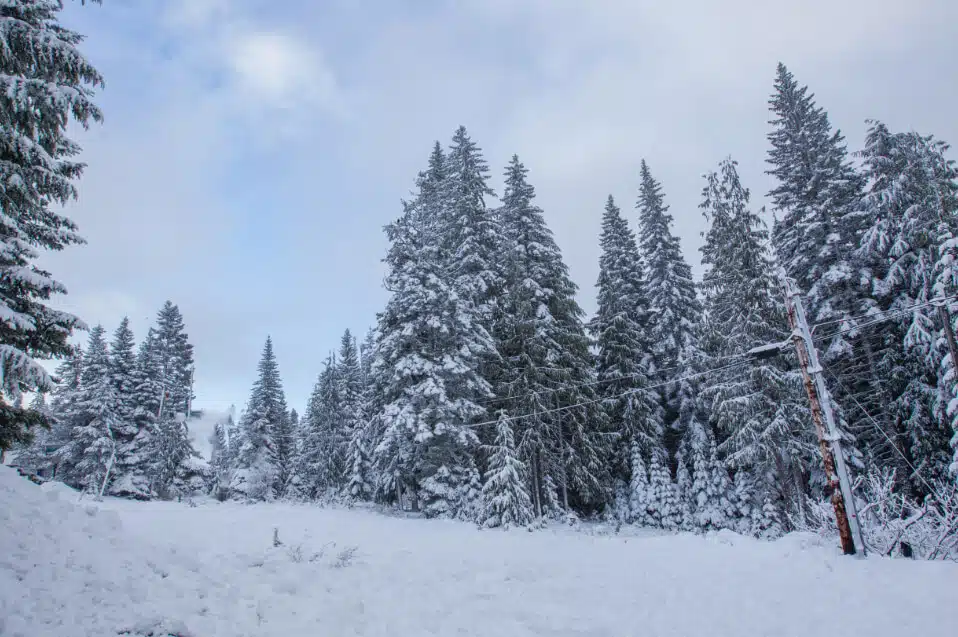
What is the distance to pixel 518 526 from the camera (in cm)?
1811

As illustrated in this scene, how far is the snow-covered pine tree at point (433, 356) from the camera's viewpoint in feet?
66.2

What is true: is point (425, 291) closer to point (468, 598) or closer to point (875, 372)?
point (468, 598)

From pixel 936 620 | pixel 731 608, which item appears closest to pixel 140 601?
pixel 731 608

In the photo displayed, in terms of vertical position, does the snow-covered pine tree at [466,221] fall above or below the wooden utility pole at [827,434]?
above

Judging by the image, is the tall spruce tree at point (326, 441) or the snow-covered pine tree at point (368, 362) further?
the tall spruce tree at point (326, 441)

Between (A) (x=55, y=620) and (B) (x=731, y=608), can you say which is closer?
(A) (x=55, y=620)

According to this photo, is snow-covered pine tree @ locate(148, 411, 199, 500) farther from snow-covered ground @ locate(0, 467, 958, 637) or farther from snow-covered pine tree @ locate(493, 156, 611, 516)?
snow-covered ground @ locate(0, 467, 958, 637)

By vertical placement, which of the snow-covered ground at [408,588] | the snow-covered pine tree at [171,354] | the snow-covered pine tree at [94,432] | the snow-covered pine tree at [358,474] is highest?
the snow-covered pine tree at [171,354]

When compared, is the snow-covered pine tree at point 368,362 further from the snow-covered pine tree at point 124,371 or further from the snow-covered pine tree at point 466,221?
the snow-covered pine tree at point 124,371

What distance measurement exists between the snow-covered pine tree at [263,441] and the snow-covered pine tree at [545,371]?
75.1 feet

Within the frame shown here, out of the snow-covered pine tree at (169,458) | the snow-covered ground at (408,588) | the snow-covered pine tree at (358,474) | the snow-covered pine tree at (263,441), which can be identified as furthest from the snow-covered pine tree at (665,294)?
the snow-covered pine tree at (169,458)

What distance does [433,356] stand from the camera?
70.6 ft

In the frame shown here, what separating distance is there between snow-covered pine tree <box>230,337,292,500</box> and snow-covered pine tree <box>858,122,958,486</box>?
118 ft

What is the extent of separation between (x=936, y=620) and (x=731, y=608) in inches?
105
